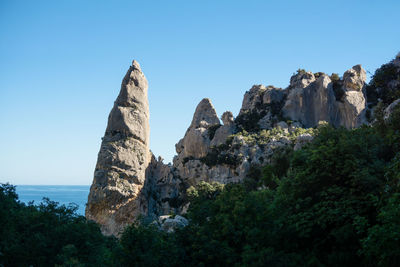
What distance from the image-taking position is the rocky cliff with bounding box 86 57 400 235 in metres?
61.9

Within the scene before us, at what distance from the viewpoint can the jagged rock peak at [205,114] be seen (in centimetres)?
7731

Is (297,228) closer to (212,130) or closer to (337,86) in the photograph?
(212,130)

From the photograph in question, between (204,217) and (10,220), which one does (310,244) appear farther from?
(10,220)

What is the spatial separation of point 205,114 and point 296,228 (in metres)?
63.3

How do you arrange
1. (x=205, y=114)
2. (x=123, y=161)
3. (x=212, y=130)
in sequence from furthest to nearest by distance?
1. (x=205, y=114)
2. (x=212, y=130)
3. (x=123, y=161)

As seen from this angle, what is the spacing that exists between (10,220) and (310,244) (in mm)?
16013

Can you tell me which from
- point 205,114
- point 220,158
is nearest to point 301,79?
point 205,114

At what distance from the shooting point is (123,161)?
212 feet

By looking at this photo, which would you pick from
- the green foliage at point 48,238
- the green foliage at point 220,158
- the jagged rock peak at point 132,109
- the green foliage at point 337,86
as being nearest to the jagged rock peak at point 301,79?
the green foliage at point 337,86

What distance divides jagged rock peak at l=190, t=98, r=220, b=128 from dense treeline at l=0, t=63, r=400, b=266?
55588mm

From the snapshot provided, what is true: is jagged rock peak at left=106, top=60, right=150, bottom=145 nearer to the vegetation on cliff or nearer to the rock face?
the rock face

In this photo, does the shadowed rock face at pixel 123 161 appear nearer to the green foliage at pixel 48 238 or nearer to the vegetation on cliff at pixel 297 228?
the green foliage at pixel 48 238

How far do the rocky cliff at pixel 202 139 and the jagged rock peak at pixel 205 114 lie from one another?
20cm

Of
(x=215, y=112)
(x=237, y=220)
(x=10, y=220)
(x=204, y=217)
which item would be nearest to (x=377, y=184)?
(x=237, y=220)
